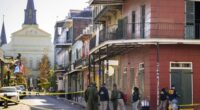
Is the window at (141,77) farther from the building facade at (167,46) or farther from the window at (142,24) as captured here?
the window at (142,24)

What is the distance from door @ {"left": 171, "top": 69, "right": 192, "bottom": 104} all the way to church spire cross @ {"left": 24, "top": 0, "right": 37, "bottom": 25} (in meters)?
123

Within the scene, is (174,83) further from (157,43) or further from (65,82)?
(65,82)

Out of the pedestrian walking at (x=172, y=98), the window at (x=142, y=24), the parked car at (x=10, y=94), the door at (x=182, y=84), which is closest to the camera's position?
the pedestrian walking at (x=172, y=98)

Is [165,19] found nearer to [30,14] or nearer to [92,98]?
[92,98]

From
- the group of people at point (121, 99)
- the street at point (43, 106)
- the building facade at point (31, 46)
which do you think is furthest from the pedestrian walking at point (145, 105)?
the building facade at point (31, 46)

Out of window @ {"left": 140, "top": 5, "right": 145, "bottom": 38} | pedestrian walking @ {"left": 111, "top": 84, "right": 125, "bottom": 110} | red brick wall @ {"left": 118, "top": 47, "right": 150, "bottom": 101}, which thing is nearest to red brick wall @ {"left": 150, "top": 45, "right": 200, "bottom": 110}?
red brick wall @ {"left": 118, "top": 47, "right": 150, "bottom": 101}

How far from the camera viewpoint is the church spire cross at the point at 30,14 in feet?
491

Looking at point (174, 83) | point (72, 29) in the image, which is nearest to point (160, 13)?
point (174, 83)

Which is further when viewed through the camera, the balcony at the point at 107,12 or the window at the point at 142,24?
the balcony at the point at 107,12

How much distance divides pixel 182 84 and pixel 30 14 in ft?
410

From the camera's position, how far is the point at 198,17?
2911 cm

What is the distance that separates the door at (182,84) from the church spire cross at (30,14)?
403ft

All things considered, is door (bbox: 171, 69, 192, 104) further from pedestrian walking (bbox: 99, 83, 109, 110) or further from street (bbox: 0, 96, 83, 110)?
street (bbox: 0, 96, 83, 110)

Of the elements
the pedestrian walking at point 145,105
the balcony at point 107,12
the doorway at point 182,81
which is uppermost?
the balcony at point 107,12
